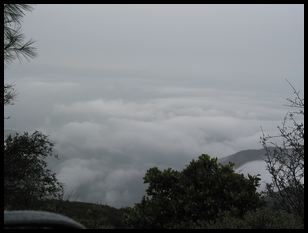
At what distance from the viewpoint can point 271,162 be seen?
10414mm

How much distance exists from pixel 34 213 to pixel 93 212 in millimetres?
7944

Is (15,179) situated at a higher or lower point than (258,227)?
higher

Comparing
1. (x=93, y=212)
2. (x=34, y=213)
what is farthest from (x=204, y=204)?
(x=34, y=213)

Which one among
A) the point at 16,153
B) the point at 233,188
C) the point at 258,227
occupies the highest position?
the point at 16,153

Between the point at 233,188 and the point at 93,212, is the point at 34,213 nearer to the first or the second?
the point at 233,188

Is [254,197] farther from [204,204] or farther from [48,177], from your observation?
[48,177]
